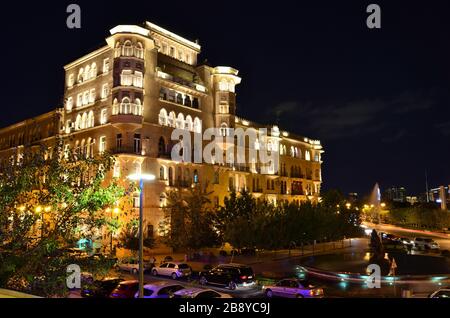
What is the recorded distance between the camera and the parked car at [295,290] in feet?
79.7

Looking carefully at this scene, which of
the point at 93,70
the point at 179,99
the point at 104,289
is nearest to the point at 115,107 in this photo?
the point at 93,70

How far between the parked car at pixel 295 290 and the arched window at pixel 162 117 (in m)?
33.8

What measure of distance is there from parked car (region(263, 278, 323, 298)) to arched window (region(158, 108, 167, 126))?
111ft

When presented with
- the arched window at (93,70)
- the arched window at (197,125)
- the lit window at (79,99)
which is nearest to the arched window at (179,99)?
the arched window at (197,125)

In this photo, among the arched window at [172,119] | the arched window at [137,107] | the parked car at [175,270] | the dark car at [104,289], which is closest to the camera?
the dark car at [104,289]

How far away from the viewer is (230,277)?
28.9m

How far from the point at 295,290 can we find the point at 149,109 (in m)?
35.0

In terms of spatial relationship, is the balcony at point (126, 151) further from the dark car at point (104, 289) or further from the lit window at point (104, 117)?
the dark car at point (104, 289)

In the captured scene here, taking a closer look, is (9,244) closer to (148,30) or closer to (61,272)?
(61,272)

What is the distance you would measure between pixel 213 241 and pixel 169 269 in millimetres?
16821

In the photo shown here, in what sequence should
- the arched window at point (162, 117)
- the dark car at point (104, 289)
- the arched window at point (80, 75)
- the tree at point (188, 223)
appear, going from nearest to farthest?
the dark car at point (104, 289) → the tree at point (188, 223) → the arched window at point (162, 117) → the arched window at point (80, 75)

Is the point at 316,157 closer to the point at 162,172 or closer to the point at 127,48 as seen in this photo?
the point at 162,172

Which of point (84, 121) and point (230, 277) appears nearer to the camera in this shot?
point (230, 277)
